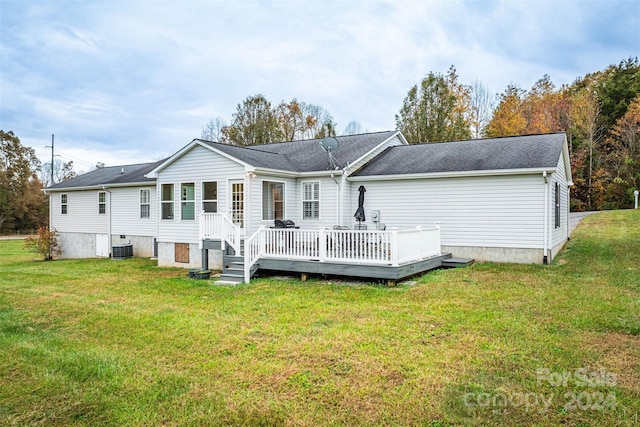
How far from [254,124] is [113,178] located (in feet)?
51.6

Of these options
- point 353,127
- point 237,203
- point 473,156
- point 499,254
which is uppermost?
point 353,127

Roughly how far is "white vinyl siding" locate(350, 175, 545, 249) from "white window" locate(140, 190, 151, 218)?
9.58 metres

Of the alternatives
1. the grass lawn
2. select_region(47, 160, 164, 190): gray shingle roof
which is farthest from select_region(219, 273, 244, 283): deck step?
select_region(47, 160, 164, 190): gray shingle roof

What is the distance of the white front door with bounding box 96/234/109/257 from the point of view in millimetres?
18766

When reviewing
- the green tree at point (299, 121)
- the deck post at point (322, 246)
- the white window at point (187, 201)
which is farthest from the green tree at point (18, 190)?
the deck post at point (322, 246)

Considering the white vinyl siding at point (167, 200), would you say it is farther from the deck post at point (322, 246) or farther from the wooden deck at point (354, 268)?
the deck post at point (322, 246)

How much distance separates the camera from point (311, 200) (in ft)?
46.0

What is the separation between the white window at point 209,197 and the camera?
13.0 metres

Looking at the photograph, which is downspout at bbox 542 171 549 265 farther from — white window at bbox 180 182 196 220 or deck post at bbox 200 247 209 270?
white window at bbox 180 182 196 220

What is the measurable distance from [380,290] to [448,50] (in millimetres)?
20722

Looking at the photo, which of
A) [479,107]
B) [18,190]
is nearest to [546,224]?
[479,107]

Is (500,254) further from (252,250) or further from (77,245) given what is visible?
(77,245)

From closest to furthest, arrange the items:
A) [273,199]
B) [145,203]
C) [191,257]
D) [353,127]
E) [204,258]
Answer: [204,258], [191,257], [273,199], [145,203], [353,127]

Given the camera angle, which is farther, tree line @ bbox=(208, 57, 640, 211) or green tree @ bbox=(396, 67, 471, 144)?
tree line @ bbox=(208, 57, 640, 211)
